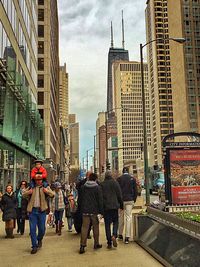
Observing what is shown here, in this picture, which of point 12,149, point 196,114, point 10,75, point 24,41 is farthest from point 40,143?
point 196,114

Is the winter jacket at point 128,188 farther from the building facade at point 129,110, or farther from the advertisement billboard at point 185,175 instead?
the building facade at point 129,110

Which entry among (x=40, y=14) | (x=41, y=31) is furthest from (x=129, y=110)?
(x=41, y=31)

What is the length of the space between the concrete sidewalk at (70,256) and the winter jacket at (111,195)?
3.20 ft

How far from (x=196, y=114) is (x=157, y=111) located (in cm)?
3093

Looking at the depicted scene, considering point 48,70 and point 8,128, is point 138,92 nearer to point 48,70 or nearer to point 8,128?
point 48,70

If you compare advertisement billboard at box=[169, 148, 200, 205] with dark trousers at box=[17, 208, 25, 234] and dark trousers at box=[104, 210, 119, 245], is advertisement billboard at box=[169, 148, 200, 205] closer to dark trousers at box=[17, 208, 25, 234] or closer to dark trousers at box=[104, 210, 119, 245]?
dark trousers at box=[104, 210, 119, 245]

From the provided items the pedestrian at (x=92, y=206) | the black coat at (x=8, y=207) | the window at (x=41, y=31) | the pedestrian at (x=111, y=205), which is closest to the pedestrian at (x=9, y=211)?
the black coat at (x=8, y=207)

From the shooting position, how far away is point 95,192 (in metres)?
8.59

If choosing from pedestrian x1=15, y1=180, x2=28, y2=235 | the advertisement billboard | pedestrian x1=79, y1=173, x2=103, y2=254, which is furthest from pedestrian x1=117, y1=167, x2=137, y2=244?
pedestrian x1=15, y1=180, x2=28, y2=235

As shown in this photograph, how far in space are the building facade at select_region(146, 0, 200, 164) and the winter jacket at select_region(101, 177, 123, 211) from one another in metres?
126

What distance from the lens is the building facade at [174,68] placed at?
13500cm

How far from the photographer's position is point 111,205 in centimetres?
866

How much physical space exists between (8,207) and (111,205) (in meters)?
4.18

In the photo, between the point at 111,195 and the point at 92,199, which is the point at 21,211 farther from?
the point at 111,195
